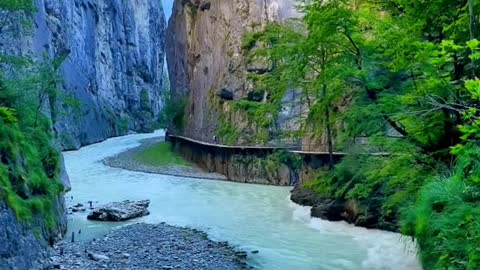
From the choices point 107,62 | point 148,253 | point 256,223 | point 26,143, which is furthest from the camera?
point 107,62

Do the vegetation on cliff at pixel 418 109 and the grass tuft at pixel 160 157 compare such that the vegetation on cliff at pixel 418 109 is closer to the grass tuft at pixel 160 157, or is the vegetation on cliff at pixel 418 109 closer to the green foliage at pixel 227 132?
the green foliage at pixel 227 132

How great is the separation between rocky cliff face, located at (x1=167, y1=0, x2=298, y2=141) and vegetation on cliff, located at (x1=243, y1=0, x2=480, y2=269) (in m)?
16.6

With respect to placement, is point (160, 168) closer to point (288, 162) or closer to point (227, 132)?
point (227, 132)

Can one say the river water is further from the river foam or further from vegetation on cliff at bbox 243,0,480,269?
vegetation on cliff at bbox 243,0,480,269

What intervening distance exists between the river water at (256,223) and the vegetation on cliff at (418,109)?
135 centimetres

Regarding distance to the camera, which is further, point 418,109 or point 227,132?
point 227,132

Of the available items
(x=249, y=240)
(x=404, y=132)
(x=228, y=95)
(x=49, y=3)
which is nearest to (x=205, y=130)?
(x=228, y=95)

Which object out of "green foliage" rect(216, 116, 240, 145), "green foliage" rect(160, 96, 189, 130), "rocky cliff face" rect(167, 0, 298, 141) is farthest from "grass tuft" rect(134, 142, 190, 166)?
"green foliage" rect(160, 96, 189, 130)

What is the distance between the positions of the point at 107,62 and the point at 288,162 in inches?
2148

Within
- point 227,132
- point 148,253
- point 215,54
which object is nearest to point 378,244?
point 148,253

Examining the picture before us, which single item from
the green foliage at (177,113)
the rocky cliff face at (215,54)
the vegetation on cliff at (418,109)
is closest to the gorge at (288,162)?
the vegetation on cliff at (418,109)

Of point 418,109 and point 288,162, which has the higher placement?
point 418,109

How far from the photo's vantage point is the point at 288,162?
94.0ft

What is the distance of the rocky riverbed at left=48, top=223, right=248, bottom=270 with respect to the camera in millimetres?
11313
